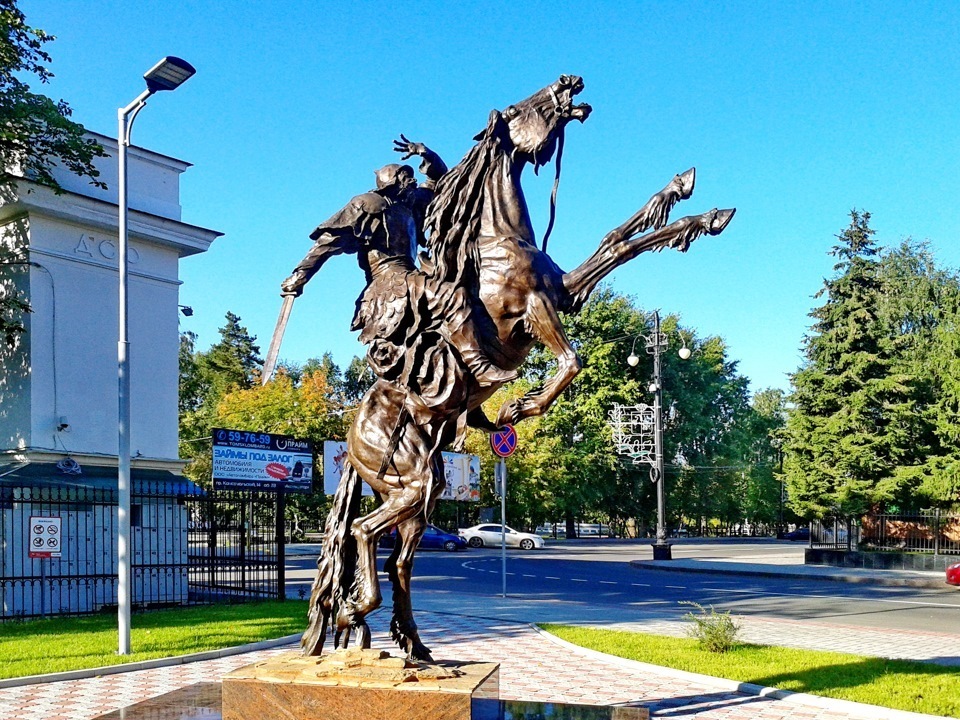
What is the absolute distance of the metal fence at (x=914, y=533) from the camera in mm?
26109

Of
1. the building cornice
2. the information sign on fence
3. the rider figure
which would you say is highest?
the building cornice

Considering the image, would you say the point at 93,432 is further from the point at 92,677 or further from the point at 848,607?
the point at 848,607

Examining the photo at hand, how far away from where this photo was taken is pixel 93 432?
17.5 meters

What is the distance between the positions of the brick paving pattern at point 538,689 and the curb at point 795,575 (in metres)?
14.8

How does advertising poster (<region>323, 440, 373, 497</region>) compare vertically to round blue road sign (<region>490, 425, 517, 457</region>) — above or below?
below

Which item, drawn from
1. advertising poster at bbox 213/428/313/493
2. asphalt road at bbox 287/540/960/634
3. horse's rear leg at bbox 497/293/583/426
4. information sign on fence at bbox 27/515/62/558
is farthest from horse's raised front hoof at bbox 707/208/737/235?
advertising poster at bbox 213/428/313/493

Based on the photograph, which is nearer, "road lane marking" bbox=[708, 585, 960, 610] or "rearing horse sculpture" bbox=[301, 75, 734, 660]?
"rearing horse sculpture" bbox=[301, 75, 734, 660]

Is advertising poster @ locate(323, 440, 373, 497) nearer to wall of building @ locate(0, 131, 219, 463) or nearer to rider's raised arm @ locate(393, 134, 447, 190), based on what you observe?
wall of building @ locate(0, 131, 219, 463)

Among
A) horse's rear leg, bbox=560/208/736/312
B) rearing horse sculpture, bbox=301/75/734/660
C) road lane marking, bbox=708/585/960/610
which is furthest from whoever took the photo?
road lane marking, bbox=708/585/960/610

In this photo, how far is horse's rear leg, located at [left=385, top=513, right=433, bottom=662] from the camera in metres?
5.82

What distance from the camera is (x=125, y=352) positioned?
11.8 metres

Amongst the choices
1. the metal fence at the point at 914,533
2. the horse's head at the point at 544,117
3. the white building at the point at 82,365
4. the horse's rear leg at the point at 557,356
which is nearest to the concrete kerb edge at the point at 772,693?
the horse's rear leg at the point at 557,356

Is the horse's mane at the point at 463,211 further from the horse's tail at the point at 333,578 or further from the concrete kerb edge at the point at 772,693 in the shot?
the concrete kerb edge at the point at 772,693

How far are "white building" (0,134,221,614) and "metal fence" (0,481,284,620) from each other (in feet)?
0.16
